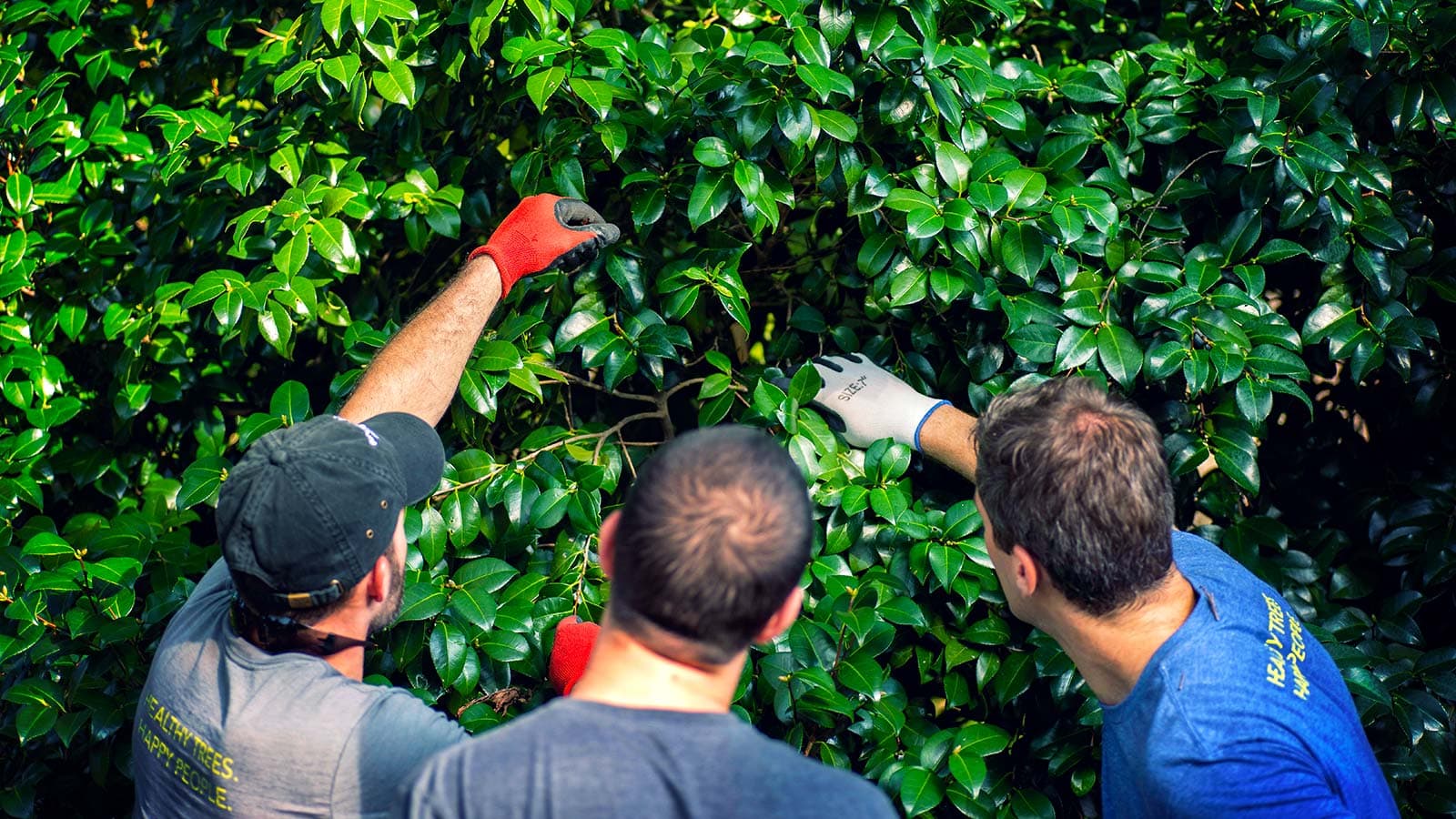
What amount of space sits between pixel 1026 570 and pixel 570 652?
2.47 feet

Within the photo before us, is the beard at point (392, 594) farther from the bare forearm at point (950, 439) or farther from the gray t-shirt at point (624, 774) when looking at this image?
the bare forearm at point (950, 439)

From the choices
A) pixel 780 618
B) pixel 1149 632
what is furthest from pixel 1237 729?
pixel 780 618

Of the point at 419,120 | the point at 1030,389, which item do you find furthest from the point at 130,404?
the point at 1030,389

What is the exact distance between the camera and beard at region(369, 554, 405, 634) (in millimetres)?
1780

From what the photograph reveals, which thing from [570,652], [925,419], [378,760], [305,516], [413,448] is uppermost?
[305,516]

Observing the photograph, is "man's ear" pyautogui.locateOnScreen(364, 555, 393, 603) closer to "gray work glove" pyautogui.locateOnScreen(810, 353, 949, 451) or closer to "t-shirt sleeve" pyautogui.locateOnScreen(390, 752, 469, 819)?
"t-shirt sleeve" pyautogui.locateOnScreen(390, 752, 469, 819)

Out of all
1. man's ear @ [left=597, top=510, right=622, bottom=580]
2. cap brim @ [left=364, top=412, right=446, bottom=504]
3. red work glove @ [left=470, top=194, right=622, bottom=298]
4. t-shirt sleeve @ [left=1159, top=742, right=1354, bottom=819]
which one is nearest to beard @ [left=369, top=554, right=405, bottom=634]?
cap brim @ [left=364, top=412, right=446, bottom=504]

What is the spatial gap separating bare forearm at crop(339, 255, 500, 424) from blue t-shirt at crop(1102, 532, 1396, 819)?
1.25 metres

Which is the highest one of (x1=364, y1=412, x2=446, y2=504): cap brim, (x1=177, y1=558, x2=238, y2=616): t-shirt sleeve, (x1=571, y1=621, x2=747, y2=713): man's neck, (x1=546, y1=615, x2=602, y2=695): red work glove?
(x1=571, y1=621, x2=747, y2=713): man's neck

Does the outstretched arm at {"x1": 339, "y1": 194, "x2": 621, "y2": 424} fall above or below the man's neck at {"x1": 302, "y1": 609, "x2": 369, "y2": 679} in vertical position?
above

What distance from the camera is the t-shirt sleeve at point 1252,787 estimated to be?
5.01ft

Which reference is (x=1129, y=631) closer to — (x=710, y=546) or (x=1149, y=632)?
(x=1149, y=632)

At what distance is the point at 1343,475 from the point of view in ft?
9.34

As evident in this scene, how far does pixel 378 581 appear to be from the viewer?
5.70 feet
